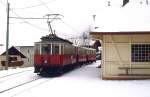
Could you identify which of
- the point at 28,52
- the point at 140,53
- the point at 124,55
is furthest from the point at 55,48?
the point at 28,52

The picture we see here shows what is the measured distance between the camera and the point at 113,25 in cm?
2705

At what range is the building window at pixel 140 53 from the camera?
26.2m

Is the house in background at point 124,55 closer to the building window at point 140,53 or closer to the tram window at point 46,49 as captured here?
the building window at point 140,53

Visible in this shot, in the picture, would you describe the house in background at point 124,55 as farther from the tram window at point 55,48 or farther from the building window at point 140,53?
the tram window at point 55,48

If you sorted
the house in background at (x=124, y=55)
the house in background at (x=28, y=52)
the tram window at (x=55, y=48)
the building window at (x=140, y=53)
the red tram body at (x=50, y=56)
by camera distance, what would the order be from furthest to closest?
the house in background at (x=28, y=52), the tram window at (x=55, y=48), the red tram body at (x=50, y=56), the building window at (x=140, y=53), the house in background at (x=124, y=55)

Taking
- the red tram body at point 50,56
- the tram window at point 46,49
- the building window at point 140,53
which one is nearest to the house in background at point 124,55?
the building window at point 140,53

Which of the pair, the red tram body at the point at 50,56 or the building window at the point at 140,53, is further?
the red tram body at the point at 50,56

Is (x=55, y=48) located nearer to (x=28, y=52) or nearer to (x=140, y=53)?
(x=140, y=53)

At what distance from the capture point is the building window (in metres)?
26.2

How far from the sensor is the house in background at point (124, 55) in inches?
1023

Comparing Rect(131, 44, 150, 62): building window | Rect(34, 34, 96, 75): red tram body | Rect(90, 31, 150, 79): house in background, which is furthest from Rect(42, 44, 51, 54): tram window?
Rect(131, 44, 150, 62): building window

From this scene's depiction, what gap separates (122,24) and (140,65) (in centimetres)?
300

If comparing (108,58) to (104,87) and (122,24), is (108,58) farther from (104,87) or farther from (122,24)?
(104,87)


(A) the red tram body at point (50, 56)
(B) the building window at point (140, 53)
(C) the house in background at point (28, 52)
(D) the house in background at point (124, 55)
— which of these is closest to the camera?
(D) the house in background at point (124, 55)
